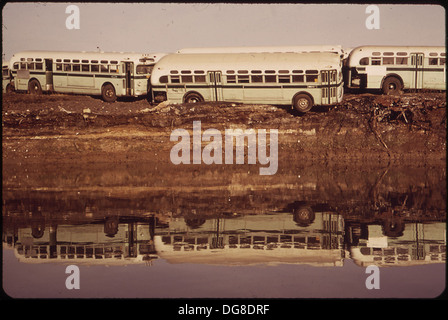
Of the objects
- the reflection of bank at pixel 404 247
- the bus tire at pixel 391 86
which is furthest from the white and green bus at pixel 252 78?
the reflection of bank at pixel 404 247

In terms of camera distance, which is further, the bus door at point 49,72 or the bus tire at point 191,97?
the bus door at point 49,72

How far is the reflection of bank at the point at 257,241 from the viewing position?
33.0ft

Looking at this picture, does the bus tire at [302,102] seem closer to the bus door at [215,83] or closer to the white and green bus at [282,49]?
the white and green bus at [282,49]

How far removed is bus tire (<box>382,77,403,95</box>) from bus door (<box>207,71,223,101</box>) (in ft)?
20.2

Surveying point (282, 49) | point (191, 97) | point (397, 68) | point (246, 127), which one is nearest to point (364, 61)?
point (397, 68)

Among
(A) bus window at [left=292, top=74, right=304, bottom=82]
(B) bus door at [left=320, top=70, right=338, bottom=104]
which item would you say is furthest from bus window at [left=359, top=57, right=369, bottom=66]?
(A) bus window at [left=292, top=74, right=304, bottom=82]

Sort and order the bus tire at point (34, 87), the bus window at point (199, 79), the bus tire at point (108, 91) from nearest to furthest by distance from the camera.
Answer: the bus window at point (199, 79) < the bus tire at point (108, 91) < the bus tire at point (34, 87)

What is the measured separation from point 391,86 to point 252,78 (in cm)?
531

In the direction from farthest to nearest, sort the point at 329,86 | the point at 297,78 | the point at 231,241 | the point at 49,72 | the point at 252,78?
the point at 49,72 < the point at 252,78 < the point at 297,78 < the point at 329,86 < the point at 231,241

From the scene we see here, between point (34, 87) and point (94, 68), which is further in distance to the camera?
point (34, 87)

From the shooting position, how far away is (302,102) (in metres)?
21.3

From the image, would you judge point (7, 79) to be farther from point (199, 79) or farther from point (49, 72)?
point (199, 79)

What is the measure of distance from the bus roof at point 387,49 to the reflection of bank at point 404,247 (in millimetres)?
12112

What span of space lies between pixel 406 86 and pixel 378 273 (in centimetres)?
1439
